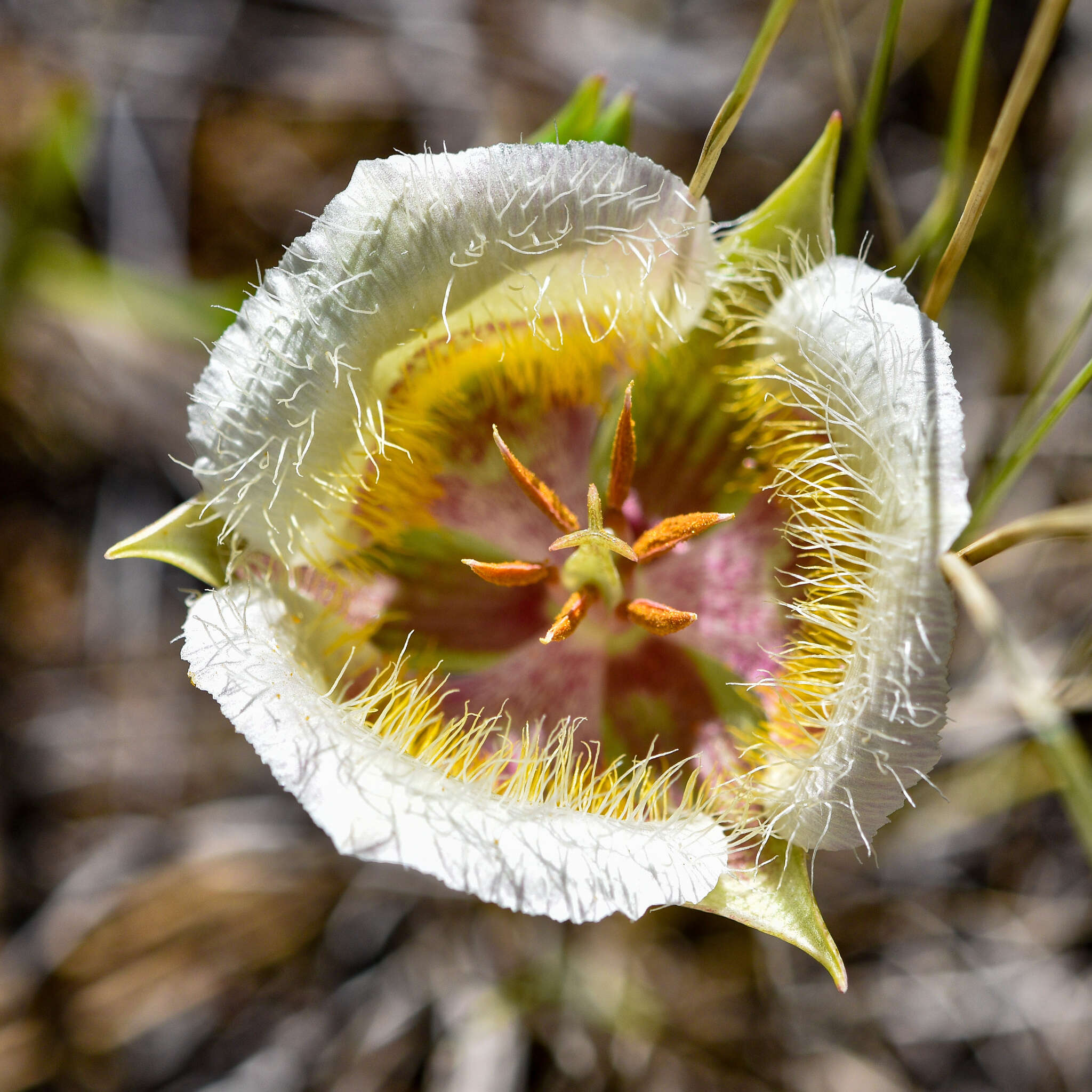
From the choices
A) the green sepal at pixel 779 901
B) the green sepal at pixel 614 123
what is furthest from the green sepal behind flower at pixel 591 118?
the green sepal at pixel 779 901

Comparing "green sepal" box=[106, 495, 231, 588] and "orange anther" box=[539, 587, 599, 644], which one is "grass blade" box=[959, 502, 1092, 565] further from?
"green sepal" box=[106, 495, 231, 588]

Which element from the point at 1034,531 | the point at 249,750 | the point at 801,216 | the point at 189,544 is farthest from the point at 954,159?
the point at 249,750

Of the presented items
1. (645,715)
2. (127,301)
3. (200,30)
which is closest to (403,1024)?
(645,715)

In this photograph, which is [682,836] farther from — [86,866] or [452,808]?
[86,866]

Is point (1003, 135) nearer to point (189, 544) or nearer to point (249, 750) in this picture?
point (189, 544)

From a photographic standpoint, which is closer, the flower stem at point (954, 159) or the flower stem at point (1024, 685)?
the flower stem at point (1024, 685)

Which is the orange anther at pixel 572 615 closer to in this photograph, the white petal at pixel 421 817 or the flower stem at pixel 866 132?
the white petal at pixel 421 817

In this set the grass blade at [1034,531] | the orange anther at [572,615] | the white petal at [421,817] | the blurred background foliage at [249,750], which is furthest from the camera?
the blurred background foliage at [249,750]
